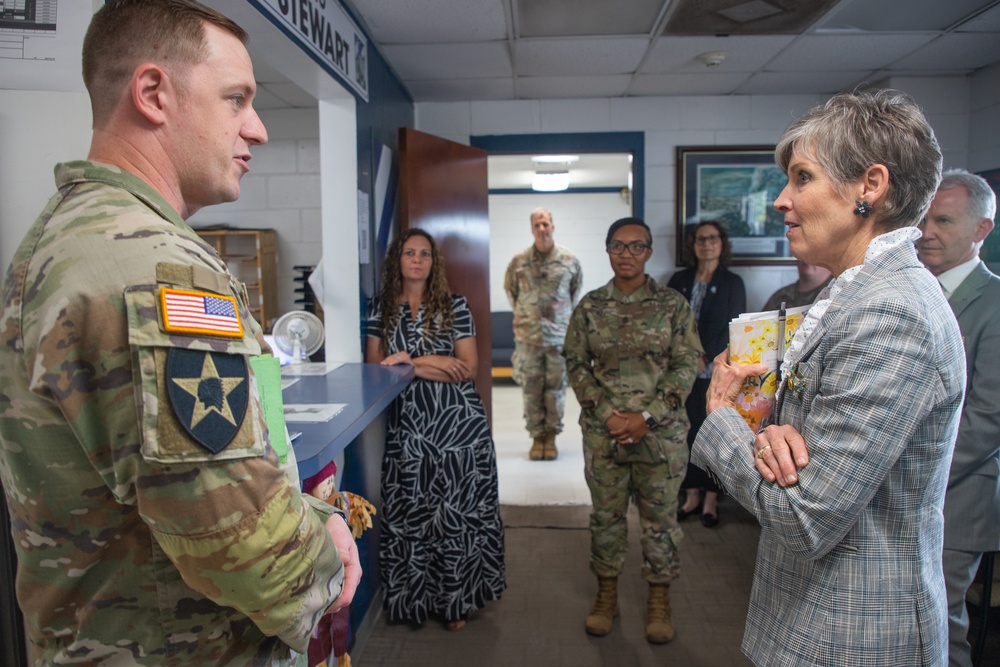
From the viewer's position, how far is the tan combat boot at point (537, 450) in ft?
16.3

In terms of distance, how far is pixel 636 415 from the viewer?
2.50 metres

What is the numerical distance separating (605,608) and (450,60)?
265 cm

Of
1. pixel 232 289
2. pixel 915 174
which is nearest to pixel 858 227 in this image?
pixel 915 174

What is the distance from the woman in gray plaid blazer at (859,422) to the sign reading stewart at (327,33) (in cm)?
152

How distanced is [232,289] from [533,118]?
3610 millimetres

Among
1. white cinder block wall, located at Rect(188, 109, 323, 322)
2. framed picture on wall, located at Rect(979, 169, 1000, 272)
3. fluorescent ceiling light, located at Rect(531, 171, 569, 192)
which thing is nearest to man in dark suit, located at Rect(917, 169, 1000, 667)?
framed picture on wall, located at Rect(979, 169, 1000, 272)

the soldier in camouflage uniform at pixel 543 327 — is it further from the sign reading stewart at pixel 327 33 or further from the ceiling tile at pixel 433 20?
the sign reading stewart at pixel 327 33

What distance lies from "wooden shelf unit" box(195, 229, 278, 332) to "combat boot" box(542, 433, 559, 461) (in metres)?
2.27

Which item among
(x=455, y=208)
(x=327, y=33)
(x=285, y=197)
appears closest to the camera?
(x=327, y=33)

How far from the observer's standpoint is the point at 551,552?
3355 millimetres

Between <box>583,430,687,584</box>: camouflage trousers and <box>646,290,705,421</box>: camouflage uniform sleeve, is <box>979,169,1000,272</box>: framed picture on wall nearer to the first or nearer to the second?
<box>646,290,705,421</box>: camouflage uniform sleeve

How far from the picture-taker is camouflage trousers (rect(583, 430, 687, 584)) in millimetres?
2535

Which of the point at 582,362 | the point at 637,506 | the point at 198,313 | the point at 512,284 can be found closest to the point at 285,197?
the point at 512,284

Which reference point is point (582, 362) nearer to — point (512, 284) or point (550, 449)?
point (550, 449)
